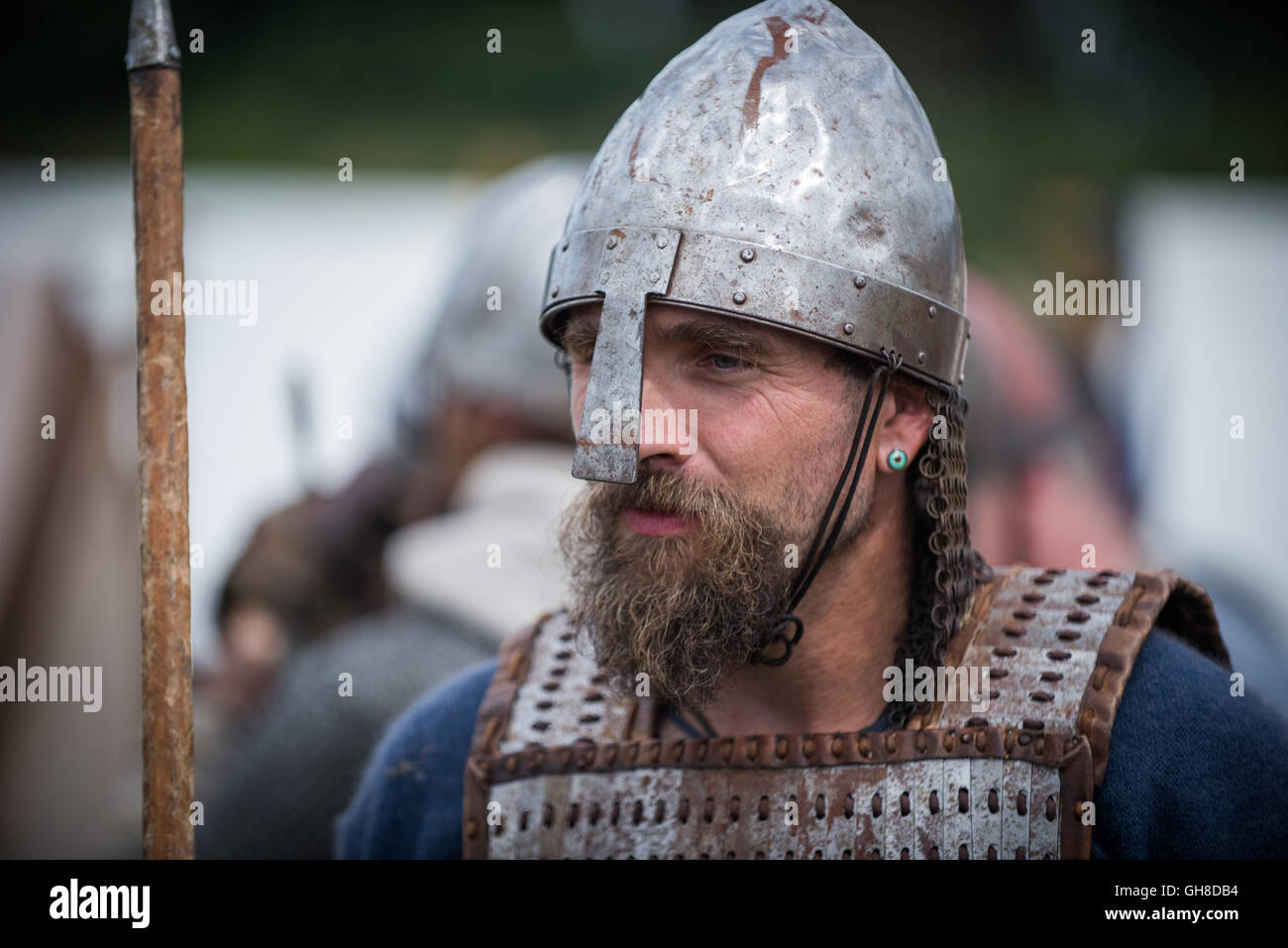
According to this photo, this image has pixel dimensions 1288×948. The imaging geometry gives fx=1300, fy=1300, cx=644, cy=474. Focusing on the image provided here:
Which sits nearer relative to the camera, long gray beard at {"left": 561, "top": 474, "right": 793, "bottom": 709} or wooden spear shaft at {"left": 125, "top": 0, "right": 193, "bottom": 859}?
wooden spear shaft at {"left": 125, "top": 0, "right": 193, "bottom": 859}

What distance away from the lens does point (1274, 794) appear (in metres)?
2.33

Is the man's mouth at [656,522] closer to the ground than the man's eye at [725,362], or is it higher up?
closer to the ground

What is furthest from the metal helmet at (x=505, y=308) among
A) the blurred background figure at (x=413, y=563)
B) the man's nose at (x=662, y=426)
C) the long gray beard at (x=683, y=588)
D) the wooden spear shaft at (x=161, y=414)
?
the wooden spear shaft at (x=161, y=414)

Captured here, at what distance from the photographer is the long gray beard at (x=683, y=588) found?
2.41 m

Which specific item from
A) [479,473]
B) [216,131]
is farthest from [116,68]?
[479,473]

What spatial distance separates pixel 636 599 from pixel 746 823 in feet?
1.52

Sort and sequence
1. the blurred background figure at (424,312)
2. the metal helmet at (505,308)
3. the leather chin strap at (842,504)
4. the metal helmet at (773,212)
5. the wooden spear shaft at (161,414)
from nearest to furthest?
the wooden spear shaft at (161,414) → the metal helmet at (773,212) → the leather chin strap at (842,504) → the metal helmet at (505,308) → the blurred background figure at (424,312)

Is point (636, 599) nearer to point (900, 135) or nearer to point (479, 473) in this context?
point (900, 135)

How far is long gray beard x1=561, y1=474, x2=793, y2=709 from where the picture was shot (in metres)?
2.41

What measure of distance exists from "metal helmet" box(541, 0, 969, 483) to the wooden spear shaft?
720 mm

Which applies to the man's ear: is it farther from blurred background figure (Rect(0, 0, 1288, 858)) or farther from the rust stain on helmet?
blurred background figure (Rect(0, 0, 1288, 858))

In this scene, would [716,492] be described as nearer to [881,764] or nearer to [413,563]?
[881,764]

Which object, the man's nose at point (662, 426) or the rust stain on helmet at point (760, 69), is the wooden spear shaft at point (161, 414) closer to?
the man's nose at point (662, 426)

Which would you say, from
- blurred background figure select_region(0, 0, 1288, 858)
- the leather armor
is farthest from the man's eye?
blurred background figure select_region(0, 0, 1288, 858)
